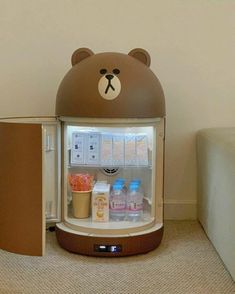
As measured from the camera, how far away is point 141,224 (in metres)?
1.83

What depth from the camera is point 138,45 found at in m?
2.20

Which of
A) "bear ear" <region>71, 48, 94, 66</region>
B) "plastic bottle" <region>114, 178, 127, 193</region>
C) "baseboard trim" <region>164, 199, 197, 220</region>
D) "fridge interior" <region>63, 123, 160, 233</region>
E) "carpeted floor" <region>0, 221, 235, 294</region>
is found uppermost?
"bear ear" <region>71, 48, 94, 66</region>

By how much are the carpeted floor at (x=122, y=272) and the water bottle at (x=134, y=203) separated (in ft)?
0.63

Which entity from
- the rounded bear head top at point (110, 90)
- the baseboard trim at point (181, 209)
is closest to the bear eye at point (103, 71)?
the rounded bear head top at point (110, 90)

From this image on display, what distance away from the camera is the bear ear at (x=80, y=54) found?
1876 mm

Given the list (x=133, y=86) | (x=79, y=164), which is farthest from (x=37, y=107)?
(x=133, y=86)

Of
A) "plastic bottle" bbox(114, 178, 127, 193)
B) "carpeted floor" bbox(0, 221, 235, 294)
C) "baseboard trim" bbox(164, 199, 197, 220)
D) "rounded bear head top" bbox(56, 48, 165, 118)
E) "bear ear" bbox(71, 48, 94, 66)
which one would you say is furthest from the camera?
"baseboard trim" bbox(164, 199, 197, 220)

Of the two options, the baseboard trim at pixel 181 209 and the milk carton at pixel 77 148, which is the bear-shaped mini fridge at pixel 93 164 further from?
the baseboard trim at pixel 181 209

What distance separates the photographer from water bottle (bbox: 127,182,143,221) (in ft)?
6.37

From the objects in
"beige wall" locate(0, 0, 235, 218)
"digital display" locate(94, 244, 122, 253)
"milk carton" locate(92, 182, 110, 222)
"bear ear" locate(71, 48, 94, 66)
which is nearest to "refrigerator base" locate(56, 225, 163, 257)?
"digital display" locate(94, 244, 122, 253)

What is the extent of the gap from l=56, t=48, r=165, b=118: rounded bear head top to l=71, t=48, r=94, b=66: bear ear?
8cm

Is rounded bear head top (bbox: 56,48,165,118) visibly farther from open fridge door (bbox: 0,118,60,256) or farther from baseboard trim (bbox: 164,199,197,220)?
baseboard trim (bbox: 164,199,197,220)

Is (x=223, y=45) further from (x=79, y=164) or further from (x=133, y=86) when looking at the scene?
(x=79, y=164)

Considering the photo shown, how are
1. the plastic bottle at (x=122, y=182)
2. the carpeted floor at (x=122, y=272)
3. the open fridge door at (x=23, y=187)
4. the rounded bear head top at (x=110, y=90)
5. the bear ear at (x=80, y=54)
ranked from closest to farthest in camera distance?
the carpeted floor at (x=122, y=272) → the open fridge door at (x=23, y=187) → the rounded bear head top at (x=110, y=90) → the bear ear at (x=80, y=54) → the plastic bottle at (x=122, y=182)
